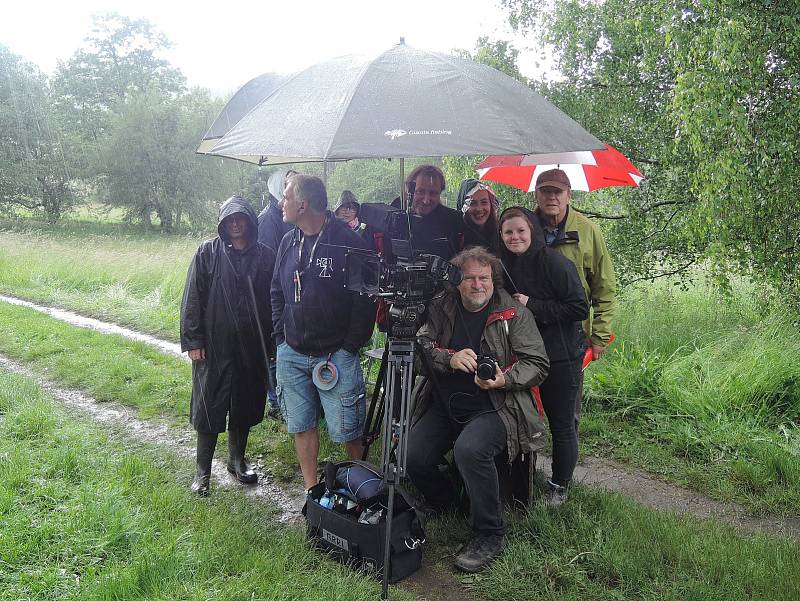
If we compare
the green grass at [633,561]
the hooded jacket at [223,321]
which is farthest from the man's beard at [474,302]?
the hooded jacket at [223,321]

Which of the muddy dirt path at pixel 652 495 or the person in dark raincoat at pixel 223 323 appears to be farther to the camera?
the person in dark raincoat at pixel 223 323

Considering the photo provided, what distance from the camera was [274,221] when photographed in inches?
193

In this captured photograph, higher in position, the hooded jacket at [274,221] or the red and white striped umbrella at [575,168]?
the red and white striped umbrella at [575,168]

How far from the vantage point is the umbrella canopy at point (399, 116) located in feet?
8.04

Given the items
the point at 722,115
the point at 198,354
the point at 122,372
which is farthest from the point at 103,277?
the point at 722,115

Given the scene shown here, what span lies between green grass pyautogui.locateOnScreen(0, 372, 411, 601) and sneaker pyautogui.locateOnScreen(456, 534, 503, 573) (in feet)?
1.36

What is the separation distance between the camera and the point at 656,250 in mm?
6922

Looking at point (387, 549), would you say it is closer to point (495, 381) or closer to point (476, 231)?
point (495, 381)

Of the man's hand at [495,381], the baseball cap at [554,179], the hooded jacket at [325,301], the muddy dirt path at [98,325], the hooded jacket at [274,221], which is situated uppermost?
the baseball cap at [554,179]

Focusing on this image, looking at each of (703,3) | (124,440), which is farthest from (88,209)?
(703,3)

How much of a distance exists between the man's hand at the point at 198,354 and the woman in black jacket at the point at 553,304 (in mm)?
1867

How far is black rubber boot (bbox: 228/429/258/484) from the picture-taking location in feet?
13.2

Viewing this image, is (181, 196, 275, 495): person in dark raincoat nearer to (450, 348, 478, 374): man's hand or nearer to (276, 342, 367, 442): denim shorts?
(276, 342, 367, 442): denim shorts

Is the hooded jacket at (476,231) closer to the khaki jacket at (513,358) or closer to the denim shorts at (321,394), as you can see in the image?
the khaki jacket at (513,358)
